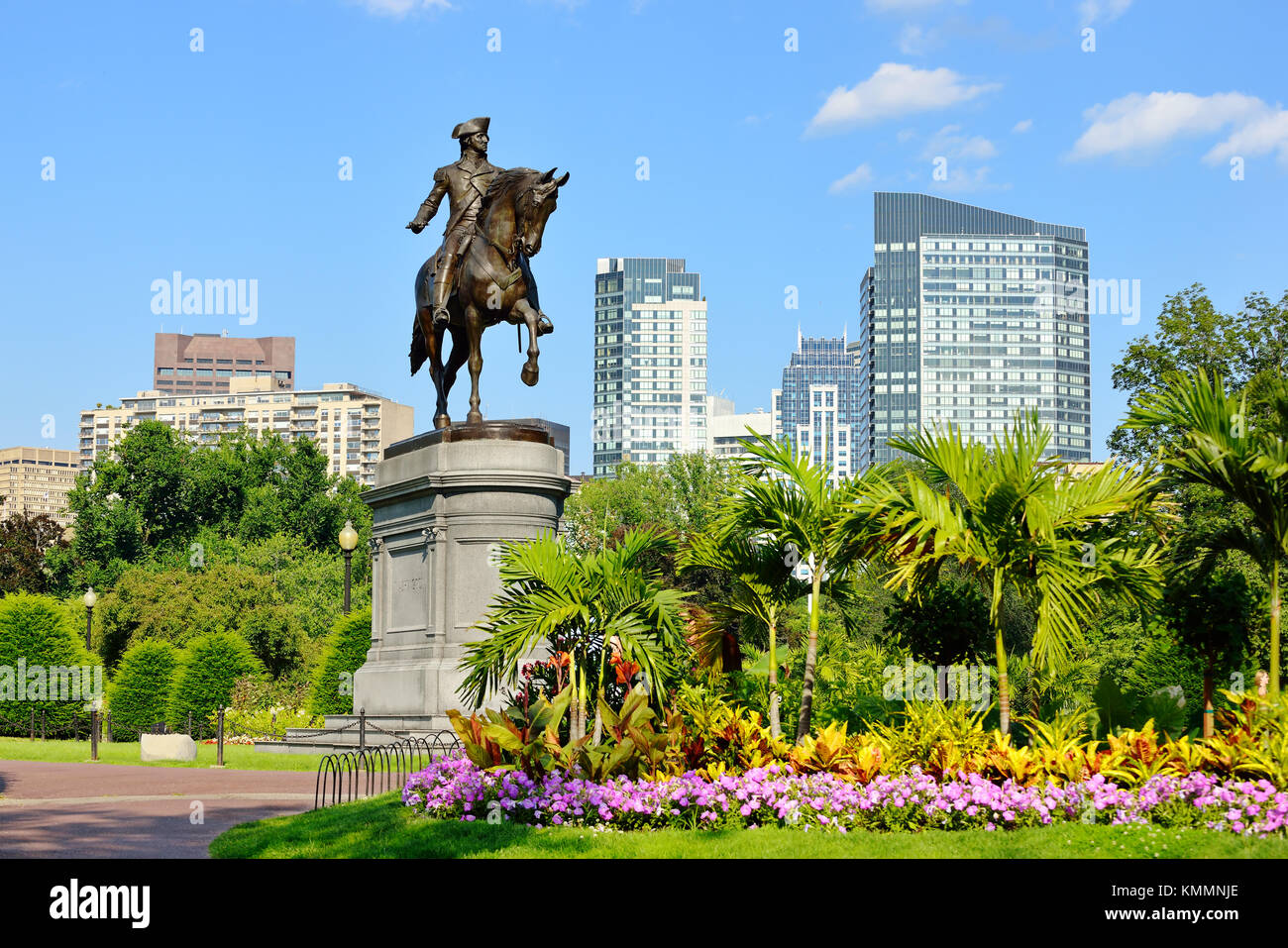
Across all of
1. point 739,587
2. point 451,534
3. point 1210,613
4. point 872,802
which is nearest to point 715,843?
point 872,802

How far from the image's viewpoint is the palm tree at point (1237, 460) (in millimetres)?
12891

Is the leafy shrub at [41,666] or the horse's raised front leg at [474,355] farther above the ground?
the horse's raised front leg at [474,355]

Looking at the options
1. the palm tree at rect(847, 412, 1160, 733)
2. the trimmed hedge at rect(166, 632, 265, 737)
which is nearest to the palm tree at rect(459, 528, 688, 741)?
the palm tree at rect(847, 412, 1160, 733)

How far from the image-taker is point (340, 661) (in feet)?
113

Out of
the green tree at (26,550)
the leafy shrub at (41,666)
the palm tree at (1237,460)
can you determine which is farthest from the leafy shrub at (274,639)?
the palm tree at (1237,460)

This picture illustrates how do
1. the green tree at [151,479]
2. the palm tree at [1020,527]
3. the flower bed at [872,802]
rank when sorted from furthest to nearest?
1. the green tree at [151,479]
2. the palm tree at [1020,527]
3. the flower bed at [872,802]

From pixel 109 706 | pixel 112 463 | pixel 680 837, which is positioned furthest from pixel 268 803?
pixel 112 463

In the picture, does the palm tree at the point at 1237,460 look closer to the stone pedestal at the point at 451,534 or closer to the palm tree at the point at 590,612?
the palm tree at the point at 590,612

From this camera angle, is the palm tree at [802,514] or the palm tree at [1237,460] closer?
the palm tree at [1237,460]

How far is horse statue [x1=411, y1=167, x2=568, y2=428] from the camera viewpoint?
21609mm

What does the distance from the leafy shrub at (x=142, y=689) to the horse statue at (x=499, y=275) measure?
2117 centimetres

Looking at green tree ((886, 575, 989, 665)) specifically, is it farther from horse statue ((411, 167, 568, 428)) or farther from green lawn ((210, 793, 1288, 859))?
horse statue ((411, 167, 568, 428))

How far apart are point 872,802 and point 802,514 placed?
406 cm
